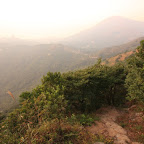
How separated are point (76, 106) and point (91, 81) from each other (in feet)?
14.3

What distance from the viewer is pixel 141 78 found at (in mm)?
8852

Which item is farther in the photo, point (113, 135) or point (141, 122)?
point (141, 122)

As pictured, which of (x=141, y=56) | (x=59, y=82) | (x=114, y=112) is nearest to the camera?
(x=141, y=56)

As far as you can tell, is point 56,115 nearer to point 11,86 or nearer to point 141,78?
point 141,78

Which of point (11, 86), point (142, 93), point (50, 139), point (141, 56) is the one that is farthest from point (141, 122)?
point (11, 86)

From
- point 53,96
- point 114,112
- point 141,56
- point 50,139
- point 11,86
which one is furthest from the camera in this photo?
point 11,86

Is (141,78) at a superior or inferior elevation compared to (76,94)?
superior

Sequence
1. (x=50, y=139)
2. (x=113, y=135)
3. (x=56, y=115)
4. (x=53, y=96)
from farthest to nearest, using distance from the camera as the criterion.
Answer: (x=53, y=96)
(x=113, y=135)
(x=56, y=115)
(x=50, y=139)

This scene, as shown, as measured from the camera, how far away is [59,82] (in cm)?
1231

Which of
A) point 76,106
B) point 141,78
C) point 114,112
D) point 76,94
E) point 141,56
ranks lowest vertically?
point 114,112

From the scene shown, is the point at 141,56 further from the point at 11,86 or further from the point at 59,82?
the point at 11,86

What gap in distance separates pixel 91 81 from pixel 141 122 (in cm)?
640

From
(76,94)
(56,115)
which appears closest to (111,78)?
(76,94)

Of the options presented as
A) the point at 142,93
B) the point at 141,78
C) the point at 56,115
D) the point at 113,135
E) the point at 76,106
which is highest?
the point at 141,78
